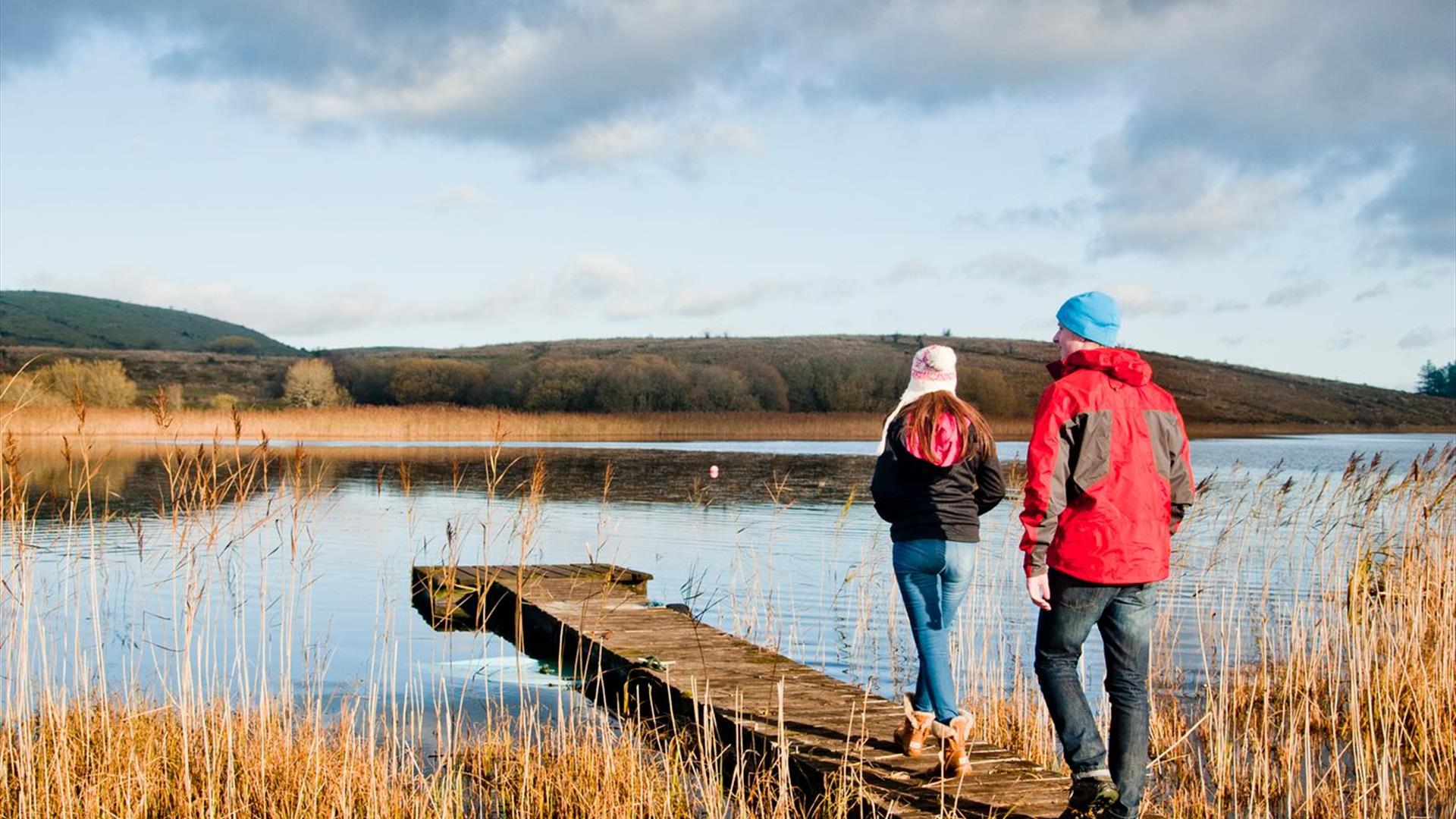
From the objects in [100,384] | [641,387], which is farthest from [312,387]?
[100,384]

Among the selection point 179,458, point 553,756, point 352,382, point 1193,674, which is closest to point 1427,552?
point 1193,674

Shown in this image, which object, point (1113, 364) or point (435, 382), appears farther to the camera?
point (435, 382)

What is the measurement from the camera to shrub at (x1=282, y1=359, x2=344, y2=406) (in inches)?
2399

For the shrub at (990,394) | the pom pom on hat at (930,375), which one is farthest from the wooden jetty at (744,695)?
the shrub at (990,394)

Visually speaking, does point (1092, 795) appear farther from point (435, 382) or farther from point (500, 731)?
point (435, 382)

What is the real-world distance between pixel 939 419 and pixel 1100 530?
933mm

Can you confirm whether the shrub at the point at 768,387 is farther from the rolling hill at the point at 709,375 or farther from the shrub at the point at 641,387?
the shrub at the point at 641,387

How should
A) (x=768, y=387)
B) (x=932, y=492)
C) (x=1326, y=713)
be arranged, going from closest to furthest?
(x=932, y=492) → (x=1326, y=713) → (x=768, y=387)

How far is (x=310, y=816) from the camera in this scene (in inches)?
193

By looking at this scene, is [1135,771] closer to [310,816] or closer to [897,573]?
[897,573]

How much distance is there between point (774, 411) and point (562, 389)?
10153 mm

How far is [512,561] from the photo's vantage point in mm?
14141

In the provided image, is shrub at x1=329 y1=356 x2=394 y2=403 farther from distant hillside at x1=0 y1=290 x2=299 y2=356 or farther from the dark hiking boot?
the dark hiking boot

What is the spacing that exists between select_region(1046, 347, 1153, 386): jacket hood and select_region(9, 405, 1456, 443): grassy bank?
101 feet
